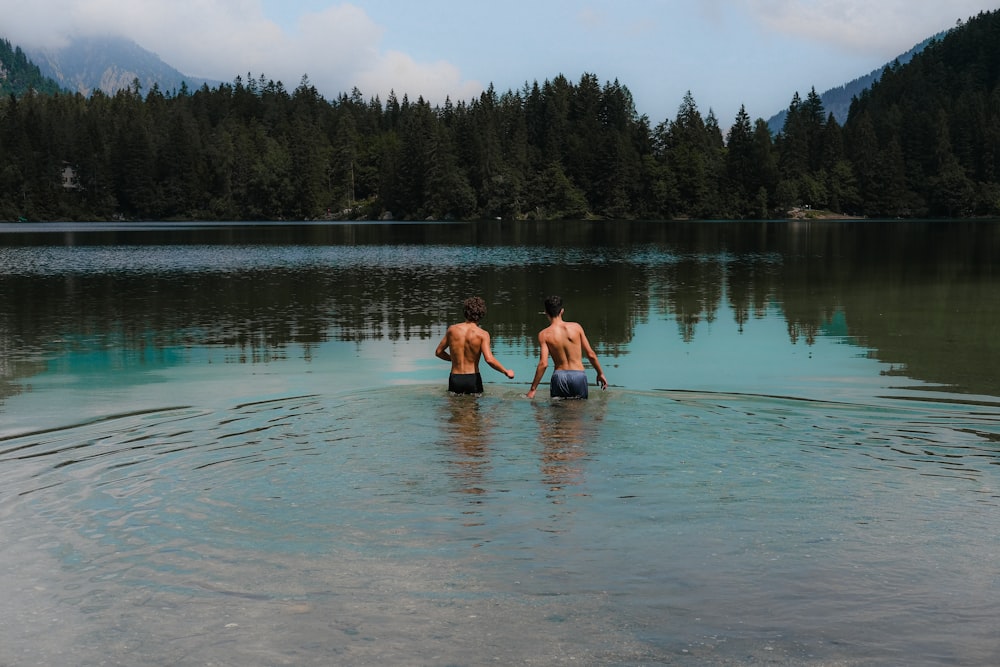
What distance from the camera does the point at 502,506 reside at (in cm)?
1153

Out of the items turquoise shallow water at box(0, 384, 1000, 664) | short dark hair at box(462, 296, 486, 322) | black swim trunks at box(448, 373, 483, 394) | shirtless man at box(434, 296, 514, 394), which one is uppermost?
short dark hair at box(462, 296, 486, 322)

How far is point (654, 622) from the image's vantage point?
323 inches

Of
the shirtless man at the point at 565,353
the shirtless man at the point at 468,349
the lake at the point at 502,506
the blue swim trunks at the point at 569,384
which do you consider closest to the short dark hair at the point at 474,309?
the shirtless man at the point at 468,349

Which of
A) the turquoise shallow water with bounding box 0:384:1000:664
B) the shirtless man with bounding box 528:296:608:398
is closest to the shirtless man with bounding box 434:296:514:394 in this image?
the shirtless man with bounding box 528:296:608:398

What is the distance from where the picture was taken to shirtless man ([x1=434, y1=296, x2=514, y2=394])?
18266 millimetres

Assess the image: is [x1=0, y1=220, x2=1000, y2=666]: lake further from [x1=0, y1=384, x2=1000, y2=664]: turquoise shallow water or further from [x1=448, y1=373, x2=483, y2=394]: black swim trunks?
[x1=448, y1=373, x2=483, y2=394]: black swim trunks

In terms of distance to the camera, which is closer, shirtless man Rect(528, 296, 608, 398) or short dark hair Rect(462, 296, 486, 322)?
shirtless man Rect(528, 296, 608, 398)

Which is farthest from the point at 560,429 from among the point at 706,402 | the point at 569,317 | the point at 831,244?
the point at 831,244

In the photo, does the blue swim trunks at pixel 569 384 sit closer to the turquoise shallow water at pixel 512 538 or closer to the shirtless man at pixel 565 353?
the shirtless man at pixel 565 353

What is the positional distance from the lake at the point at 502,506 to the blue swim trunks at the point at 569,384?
1.53 ft

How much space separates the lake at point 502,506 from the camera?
804cm

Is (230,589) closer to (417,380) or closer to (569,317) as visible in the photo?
(417,380)

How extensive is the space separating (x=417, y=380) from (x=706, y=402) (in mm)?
7569

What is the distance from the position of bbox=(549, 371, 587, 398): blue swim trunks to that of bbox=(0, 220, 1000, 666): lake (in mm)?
466
